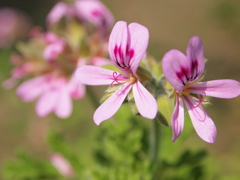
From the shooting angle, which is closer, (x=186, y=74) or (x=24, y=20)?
(x=186, y=74)

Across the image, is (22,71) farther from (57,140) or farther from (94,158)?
(94,158)

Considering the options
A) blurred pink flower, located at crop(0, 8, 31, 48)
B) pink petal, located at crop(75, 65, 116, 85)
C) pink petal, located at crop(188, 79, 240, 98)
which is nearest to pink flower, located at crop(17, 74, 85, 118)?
pink petal, located at crop(75, 65, 116, 85)

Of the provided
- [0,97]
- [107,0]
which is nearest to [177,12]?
[107,0]

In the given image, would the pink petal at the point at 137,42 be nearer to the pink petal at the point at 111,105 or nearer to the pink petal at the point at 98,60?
the pink petal at the point at 111,105

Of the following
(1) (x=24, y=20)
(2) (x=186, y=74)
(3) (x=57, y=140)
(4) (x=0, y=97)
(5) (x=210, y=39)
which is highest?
(1) (x=24, y=20)

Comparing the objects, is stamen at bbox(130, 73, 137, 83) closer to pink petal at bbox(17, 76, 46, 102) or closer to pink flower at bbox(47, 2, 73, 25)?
pink flower at bbox(47, 2, 73, 25)

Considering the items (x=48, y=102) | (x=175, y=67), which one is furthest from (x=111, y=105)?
(x=48, y=102)

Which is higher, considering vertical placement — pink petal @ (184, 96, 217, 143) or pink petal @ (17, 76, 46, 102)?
pink petal @ (17, 76, 46, 102)
